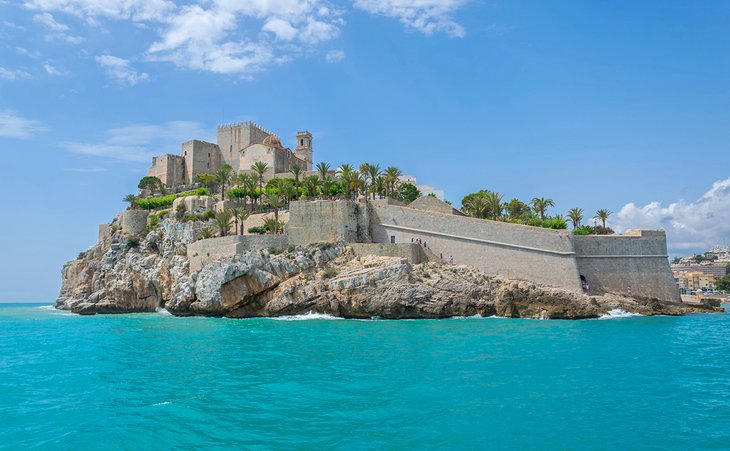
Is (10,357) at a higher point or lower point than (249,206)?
lower

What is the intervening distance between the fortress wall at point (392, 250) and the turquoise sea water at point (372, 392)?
1101 centimetres

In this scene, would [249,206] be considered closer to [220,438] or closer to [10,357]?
[10,357]

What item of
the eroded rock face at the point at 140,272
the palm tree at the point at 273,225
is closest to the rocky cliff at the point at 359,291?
the eroded rock face at the point at 140,272

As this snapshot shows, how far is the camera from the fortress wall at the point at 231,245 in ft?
108

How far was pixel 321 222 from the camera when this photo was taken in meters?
34.1

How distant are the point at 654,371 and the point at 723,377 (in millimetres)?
1643

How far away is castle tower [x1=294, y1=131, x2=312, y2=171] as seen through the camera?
2366 inches

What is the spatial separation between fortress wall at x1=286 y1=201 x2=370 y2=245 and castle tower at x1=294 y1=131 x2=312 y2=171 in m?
26.4

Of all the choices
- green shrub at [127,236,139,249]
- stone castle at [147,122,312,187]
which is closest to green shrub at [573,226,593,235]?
stone castle at [147,122,312,187]

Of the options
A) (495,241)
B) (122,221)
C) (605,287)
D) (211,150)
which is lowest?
(605,287)

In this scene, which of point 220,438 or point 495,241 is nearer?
point 220,438

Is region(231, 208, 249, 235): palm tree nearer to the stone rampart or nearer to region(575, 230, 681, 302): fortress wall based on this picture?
the stone rampart

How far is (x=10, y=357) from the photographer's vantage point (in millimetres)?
18031

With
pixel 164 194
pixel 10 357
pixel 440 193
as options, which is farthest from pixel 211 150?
pixel 10 357
